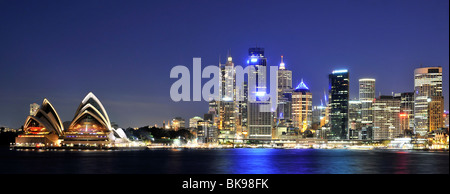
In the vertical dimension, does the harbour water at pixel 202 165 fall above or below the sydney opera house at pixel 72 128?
below

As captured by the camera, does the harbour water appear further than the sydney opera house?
No

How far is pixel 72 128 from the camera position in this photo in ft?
398

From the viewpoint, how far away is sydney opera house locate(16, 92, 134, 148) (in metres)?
117

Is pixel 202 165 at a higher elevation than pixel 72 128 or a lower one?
lower

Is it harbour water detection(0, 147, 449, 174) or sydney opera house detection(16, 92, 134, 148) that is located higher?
sydney opera house detection(16, 92, 134, 148)

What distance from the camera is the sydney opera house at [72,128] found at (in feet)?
384

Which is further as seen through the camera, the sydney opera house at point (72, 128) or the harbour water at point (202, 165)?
the sydney opera house at point (72, 128)

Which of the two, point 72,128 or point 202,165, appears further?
point 72,128
